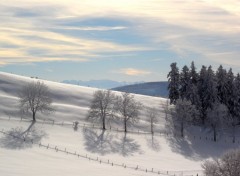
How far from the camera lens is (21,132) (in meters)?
77.2

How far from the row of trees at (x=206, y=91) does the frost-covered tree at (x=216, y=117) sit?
0.89m

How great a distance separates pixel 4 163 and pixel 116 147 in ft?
97.7

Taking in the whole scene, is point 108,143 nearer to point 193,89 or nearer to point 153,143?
point 153,143

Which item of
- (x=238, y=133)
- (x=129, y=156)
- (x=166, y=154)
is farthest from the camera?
(x=238, y=133)

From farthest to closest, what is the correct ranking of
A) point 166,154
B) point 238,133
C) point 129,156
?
point 238,133, point 166,154, point 129,156

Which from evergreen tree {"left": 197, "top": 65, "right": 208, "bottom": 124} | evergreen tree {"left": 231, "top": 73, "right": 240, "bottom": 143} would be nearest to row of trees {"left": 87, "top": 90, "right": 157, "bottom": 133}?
evergreen tree {"left": 197, "top": 65, "right": 208, "bottom": 124}

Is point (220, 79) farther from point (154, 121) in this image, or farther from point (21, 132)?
point (21, 132)

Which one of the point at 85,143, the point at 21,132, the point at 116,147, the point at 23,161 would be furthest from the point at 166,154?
the point at 23,161

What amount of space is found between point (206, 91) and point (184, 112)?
53.1 feet

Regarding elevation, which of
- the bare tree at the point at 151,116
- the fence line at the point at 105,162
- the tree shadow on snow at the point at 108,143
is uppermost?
the bare tree at the point at 151,116

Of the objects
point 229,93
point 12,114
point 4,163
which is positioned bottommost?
point 4,163

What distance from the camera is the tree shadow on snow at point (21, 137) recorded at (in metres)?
68.2

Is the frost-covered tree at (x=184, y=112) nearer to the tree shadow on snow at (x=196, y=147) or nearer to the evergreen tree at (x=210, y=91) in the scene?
the tree shadow on snow at (x=196, y=147)

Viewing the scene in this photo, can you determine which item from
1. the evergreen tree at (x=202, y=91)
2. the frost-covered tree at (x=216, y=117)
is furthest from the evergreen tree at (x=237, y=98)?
the frost-covered tree at (x=216, y=117)
